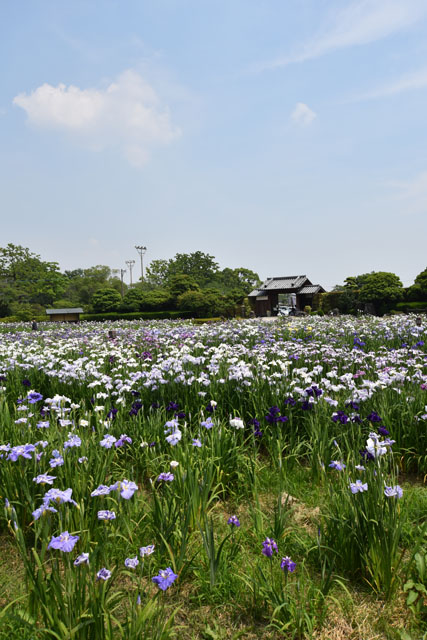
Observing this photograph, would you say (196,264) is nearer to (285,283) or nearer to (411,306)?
(285,283)

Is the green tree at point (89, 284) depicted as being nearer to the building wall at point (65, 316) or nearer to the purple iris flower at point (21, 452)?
the building wall at point (65, 316)

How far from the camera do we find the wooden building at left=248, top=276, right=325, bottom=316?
4835 cm

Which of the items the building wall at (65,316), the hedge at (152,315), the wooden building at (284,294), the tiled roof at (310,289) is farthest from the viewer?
the wooden building at (284,294)

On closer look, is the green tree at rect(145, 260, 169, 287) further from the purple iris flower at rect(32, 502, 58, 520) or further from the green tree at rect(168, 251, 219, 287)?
the purple iris flower at rect(32, 502, 58, 520)

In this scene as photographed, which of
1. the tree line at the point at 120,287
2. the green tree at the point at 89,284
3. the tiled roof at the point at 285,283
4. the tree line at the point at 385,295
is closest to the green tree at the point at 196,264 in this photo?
the tree line at the point at 120,287

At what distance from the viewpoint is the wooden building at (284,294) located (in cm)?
4835

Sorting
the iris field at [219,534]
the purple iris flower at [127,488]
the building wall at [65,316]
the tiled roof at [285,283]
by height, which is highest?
the tiled roof at [285,283]

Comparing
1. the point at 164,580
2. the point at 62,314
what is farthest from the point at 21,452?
the point at 62,314

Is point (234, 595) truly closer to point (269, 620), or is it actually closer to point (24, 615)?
point (269, 620)

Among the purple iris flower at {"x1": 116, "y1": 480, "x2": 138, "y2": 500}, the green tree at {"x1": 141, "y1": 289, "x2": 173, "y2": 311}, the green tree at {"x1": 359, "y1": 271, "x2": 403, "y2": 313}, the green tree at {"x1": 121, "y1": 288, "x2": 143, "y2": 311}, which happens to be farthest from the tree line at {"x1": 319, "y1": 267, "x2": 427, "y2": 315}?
the purple iris flower at {"x1": 116, "y1": 480, "x2": 138, "y2": 500}

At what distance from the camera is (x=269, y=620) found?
6.61 feet

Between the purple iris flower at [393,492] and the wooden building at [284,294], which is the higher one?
the wooden building at [284,294]

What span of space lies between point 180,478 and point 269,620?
102 centimetres

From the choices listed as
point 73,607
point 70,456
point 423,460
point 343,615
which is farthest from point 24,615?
point 423,460
